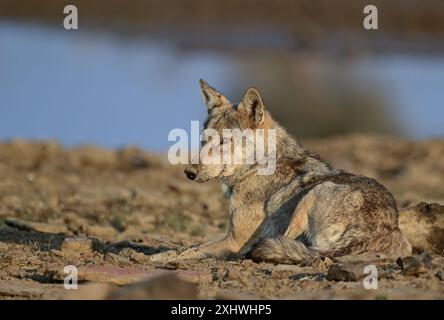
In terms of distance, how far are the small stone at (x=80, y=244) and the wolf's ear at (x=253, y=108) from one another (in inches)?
81.4

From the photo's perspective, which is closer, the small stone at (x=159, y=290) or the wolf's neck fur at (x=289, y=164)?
the small stone at (x=159, y=290)

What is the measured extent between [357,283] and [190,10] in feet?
78.9

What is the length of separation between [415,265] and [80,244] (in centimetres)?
361

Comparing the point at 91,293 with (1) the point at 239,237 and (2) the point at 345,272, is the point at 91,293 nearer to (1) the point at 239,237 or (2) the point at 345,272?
(2) the point at 345,272

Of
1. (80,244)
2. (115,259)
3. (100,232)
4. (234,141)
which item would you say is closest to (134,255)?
(115,259)

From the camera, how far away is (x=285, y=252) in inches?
354

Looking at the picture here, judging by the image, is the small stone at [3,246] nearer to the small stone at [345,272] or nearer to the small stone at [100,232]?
the small stone at [100,232]

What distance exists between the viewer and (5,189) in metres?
15.1

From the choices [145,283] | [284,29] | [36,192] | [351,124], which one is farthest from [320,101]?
[145,283]

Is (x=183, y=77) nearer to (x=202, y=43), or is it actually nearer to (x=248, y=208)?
(x=202, y=43)

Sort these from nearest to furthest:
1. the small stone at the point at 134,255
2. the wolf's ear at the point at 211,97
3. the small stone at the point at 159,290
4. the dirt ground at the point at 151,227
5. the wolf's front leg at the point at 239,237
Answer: the small stone at the point at 159,290 → the dirt ground at the point at 151,227 → the small stone at the point at 134,255 → the wolf's front leg at the point at 239,237 → the wolf's ear at the point at 211,97

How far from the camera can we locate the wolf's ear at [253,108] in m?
10.1

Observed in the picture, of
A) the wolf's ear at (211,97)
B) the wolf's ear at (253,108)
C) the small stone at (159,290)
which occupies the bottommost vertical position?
the small stone at (159,290)

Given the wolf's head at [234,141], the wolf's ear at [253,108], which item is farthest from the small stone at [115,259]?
the wolf's ear at [253,108]
